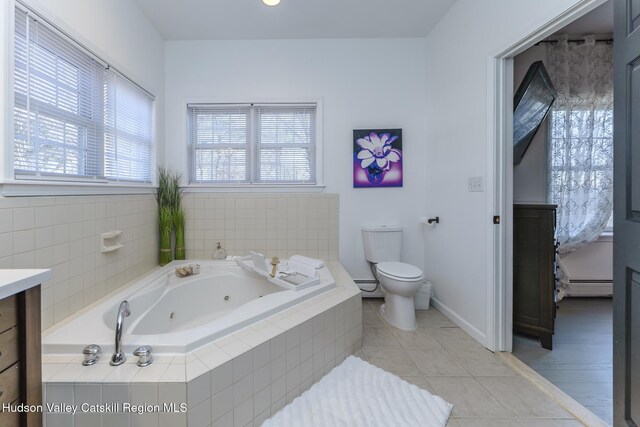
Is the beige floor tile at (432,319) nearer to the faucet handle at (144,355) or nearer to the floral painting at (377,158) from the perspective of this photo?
the floral painting at (377,158)

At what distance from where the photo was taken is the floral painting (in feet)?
8.54

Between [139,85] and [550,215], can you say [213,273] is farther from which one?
[550,215]

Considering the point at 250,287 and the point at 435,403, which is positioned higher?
the point at 250,287

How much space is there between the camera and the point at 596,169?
8.16ft

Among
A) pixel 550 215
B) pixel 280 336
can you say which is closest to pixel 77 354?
pixel 280 336

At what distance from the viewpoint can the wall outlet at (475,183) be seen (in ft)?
6.18

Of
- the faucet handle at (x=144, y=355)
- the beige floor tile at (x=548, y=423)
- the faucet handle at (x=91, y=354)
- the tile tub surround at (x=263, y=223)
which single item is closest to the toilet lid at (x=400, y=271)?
the tile tub surround at (x=263, y=223)

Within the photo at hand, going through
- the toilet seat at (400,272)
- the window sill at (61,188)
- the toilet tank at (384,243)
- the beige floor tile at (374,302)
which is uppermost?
the window sill at (61,188)

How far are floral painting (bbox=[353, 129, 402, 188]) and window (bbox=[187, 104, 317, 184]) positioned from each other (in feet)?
1.54

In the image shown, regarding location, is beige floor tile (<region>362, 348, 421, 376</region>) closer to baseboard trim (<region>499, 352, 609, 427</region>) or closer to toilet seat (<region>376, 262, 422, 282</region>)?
toilet seat (<region>376, 262, 422, 282</region>)

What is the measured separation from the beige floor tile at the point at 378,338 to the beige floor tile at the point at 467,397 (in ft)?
1.23

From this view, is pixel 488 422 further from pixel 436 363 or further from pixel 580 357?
pixel 580 357

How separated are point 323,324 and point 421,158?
1943 mm

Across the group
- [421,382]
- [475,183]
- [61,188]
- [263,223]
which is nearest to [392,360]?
[421,382]
